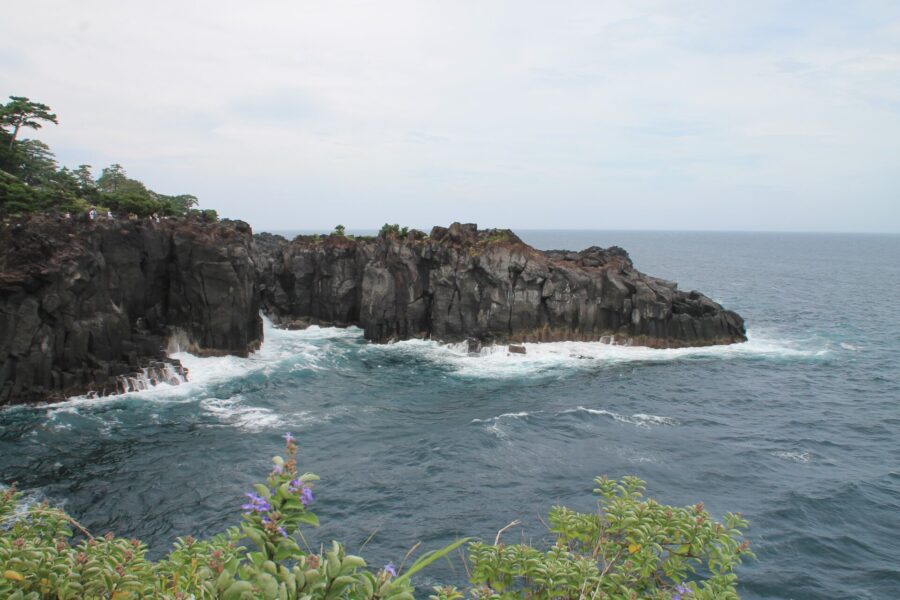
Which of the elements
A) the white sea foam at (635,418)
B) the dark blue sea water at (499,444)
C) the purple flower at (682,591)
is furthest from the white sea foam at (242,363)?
the purple flower at (682,591)

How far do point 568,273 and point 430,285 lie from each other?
1478 centimetres

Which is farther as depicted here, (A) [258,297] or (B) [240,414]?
(A) [258,297]

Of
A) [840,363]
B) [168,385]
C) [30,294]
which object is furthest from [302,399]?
[840,363]

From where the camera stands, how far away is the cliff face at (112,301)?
38.6 metres

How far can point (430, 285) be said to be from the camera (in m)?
61.3

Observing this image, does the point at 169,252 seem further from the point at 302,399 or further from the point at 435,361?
the point at 435,361

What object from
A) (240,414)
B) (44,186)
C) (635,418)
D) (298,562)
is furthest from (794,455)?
(44,186)

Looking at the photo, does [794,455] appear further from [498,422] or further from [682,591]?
[682,591]

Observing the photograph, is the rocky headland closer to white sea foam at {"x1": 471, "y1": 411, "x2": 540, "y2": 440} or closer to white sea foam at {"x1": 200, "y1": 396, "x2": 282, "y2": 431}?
white sea foam at {"x1": 200, "y1": 396, "x2": 282, "y2": 431}

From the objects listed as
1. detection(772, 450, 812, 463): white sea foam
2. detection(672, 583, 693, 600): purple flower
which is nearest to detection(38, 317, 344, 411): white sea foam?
detection(772, 450, 812, 463): white sea foam

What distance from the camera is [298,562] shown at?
4.59 metres

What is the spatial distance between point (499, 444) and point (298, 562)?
30.6 metres

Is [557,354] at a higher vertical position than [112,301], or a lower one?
lower

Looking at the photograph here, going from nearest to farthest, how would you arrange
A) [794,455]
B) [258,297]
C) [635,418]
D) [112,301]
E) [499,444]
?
1. [794,455]
2. [499,444]
3. [635,418]
4. [112,301]
5. [258,297]
